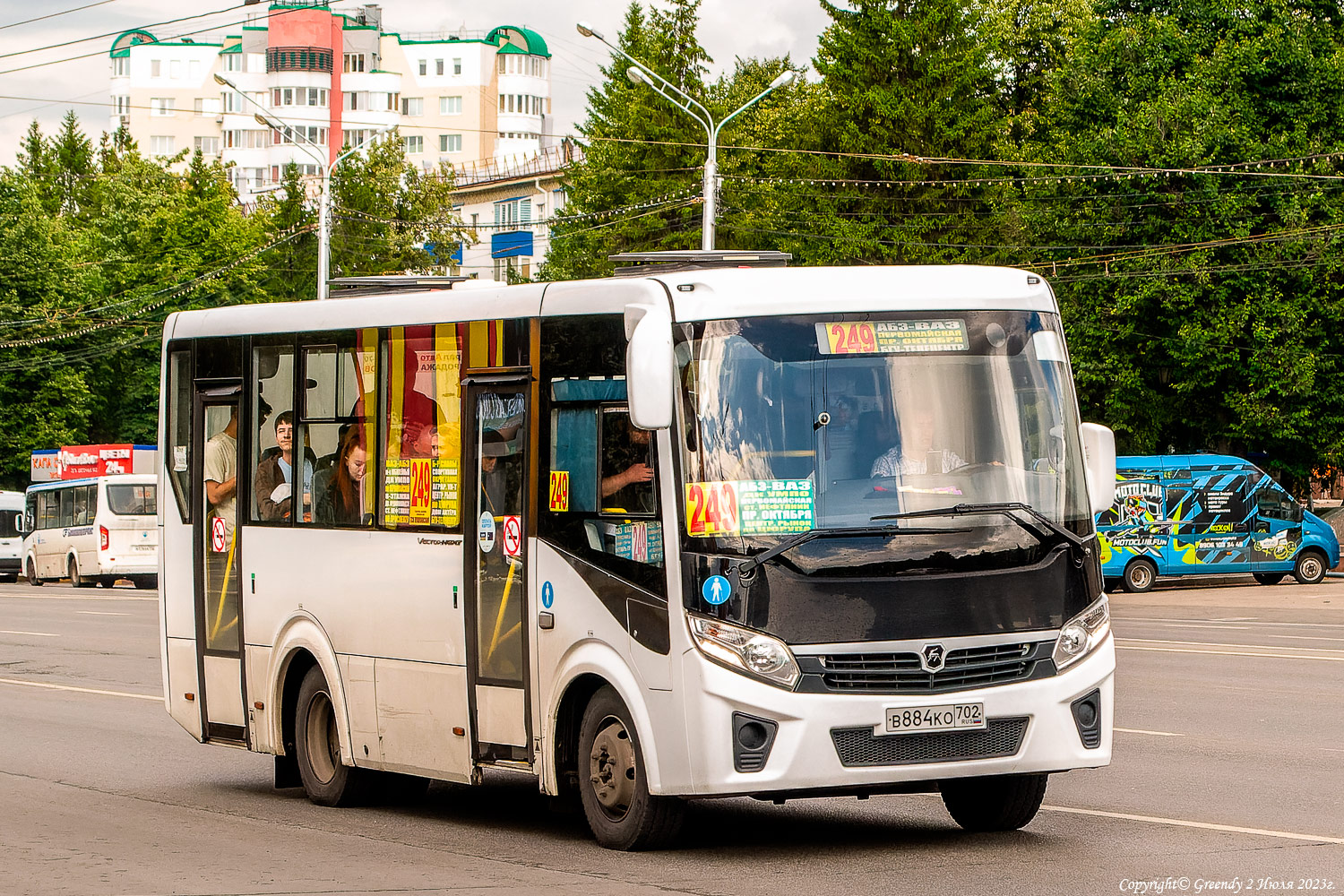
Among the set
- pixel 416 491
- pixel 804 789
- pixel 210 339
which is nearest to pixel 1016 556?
pixel 804 789

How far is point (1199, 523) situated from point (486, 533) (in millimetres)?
28398

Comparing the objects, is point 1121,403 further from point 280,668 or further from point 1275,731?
point 280,668

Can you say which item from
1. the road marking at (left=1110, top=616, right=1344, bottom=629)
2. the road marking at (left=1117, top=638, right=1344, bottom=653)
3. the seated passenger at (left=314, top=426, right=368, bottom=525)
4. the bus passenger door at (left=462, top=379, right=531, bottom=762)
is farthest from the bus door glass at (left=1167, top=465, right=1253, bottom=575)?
the bus passenger door at (left=462, top=379, right=531, bottom=762)

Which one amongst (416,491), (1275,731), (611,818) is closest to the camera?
(611,818)

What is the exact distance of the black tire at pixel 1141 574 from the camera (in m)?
36.5

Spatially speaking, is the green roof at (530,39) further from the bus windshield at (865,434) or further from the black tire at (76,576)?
→ the bus windshield at (865,434)

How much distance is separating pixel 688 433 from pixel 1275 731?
6.68 meters

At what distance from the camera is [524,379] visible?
31.5 ft

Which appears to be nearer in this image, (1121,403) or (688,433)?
(688,433)

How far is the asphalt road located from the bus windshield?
55.3 inches

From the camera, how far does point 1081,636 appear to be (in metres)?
8.67

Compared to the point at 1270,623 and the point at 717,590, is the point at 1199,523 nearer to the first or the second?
the point at 1270,623

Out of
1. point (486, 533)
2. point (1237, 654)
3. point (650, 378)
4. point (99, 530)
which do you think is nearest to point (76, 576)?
point (99, 530)

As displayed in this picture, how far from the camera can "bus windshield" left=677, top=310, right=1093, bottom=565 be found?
27.6ft
